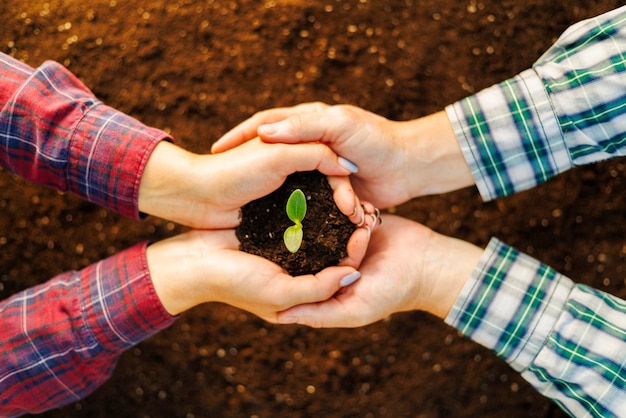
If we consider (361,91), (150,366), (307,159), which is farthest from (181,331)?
(361,91)

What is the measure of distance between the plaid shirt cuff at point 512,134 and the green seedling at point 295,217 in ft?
1.23

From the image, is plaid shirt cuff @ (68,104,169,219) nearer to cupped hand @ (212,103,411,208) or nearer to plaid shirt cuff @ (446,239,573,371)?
cupped hand @ (212,103,411,208)

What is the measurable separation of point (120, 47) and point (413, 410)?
118 cm

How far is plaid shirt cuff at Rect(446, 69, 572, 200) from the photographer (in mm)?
1171

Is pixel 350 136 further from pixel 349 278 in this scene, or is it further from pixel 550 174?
pixel 550 174

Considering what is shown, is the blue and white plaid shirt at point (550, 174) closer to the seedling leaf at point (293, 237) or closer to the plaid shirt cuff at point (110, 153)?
the seedling leaf at point (293, 237)

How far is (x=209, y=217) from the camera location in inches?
49.4

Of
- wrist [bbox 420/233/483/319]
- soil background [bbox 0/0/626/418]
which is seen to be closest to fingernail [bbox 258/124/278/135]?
soil background [bbox 0/0/626/418]

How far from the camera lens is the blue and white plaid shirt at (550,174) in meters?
1.13

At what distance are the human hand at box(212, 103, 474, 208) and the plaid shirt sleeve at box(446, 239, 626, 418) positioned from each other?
202 mm

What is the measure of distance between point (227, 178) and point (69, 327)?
17.4 inches

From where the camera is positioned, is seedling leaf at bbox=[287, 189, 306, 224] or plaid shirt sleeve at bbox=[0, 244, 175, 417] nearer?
seedling leaf at bbox=[287, 189, 306, 224]

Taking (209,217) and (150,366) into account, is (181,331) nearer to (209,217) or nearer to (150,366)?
(150,366)

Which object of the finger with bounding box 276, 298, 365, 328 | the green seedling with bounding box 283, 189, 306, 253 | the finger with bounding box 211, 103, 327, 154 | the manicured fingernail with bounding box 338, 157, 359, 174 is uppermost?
the finger with bounding box 211, 103, 327, 154
